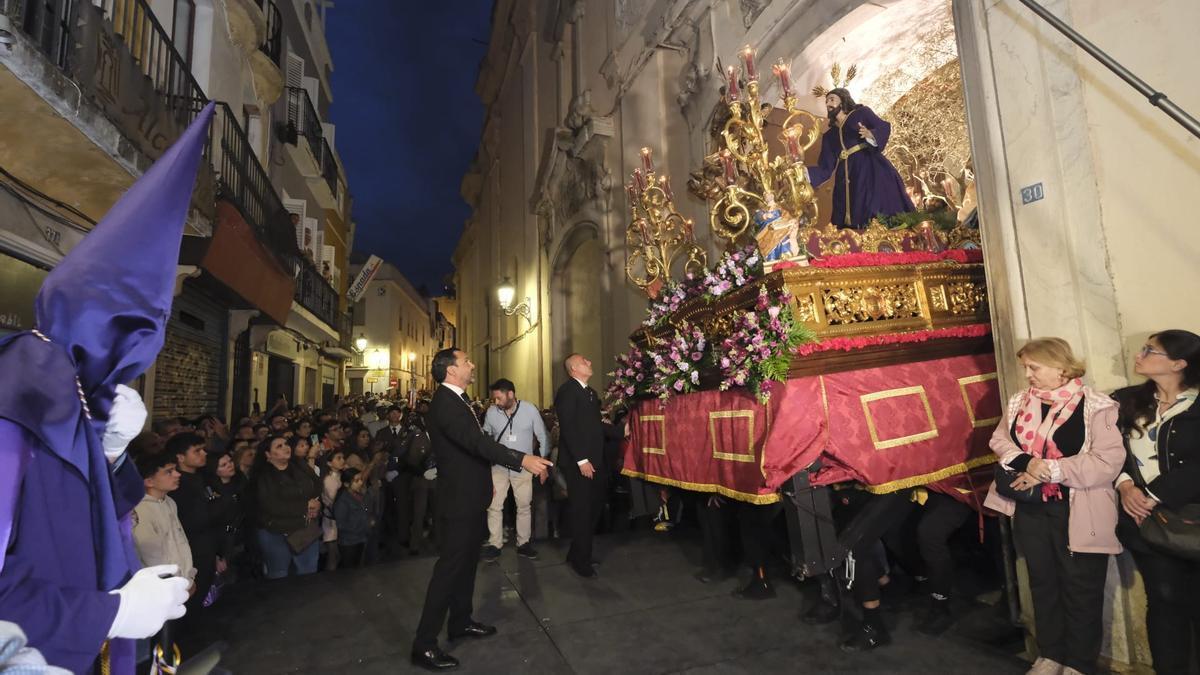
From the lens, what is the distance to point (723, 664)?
3348 millimetres

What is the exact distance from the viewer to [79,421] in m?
1.39

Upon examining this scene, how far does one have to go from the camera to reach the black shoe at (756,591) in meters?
4.37

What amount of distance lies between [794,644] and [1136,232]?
115 inches

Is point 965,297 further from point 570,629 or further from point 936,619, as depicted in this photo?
point 570,629

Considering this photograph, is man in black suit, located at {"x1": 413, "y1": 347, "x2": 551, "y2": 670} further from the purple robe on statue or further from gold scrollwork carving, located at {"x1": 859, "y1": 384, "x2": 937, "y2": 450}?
the purple robe on statue

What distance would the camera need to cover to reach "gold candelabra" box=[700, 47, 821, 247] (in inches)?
168

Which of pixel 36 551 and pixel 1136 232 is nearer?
pixel 36 551

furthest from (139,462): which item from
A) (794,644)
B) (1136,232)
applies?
(1136,232)

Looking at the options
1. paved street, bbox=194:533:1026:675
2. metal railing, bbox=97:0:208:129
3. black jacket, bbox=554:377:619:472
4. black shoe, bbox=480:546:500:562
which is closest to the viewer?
paved street, bbox=194:533:1026:675

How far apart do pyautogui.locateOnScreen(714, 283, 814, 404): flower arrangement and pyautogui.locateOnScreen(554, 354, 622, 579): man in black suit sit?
5.28 feet

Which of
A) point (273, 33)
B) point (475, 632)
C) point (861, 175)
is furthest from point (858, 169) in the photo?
point (273, 33)

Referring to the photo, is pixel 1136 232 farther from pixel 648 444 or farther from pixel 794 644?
pixel 648 444

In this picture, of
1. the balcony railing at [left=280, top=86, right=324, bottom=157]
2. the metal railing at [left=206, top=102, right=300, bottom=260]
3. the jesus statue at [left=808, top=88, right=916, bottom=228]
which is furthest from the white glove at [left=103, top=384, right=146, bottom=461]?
the balcony railing at [left=280, top=86, right=324, bottom=157]

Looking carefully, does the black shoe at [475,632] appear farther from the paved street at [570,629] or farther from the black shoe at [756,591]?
the black shoe at [756,591]
